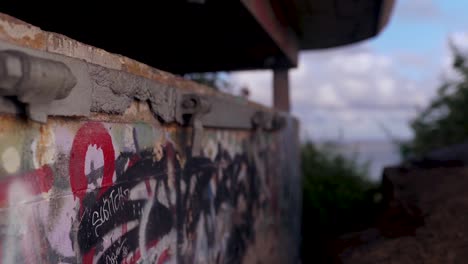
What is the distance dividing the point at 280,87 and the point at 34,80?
8409mm

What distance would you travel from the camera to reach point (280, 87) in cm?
1034

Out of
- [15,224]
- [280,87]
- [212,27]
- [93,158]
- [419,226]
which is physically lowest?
[419,226]

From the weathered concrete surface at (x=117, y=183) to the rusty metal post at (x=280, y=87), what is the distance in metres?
4.18

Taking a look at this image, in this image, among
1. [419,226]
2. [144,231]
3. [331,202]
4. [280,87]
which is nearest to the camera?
[144,231]

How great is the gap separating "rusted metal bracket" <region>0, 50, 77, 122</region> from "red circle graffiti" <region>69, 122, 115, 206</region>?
1.27 ft

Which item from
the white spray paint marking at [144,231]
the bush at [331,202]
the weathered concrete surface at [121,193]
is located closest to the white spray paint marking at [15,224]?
the weathered concrete surface at [121,193]

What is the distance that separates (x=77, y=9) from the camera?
6.62 m

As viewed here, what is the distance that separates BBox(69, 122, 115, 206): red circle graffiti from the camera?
2675 mm

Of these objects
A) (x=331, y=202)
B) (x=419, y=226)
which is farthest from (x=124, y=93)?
(x=331, y=202)

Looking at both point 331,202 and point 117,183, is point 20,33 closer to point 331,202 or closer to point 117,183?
point 117,183

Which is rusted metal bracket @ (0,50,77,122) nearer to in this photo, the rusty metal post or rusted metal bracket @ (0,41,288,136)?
rusted metal bracket @ (0,41,288,136)

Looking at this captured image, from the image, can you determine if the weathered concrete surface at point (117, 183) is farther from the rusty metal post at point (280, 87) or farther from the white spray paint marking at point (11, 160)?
the rusty metal post at point (280, 87)

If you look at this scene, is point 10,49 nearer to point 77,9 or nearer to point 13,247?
point 13,247

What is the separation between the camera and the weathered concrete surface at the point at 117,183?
7.39 feet
